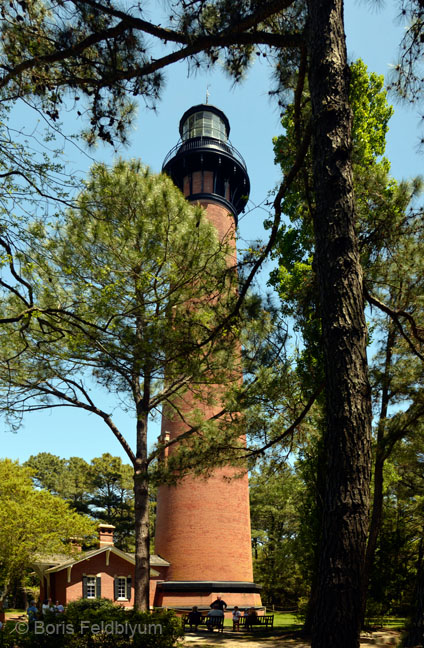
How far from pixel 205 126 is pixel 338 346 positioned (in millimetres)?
25260

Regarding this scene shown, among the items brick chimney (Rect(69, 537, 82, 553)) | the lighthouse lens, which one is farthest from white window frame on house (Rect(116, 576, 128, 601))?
the lighthouse lens

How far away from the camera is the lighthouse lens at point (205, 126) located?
26594 millimetres

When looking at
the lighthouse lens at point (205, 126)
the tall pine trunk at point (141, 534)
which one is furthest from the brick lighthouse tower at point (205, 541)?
the lighthouse lens at point (205, 126)

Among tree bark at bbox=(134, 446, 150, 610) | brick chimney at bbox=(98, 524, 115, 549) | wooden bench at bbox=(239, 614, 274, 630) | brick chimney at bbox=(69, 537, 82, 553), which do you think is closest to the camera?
tree bark at bbox=(134, 446, 150, 610)

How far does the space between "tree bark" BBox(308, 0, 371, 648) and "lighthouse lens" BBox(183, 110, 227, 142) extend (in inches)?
903

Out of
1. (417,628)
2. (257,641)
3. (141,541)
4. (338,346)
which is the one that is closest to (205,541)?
(257,641)

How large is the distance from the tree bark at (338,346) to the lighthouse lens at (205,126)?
22.9 m

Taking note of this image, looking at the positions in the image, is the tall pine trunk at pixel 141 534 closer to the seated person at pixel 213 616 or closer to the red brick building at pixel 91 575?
the seated person at pixel 213 616

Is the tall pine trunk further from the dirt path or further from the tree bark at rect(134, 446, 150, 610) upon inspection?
the dirt path

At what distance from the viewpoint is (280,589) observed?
2950cm

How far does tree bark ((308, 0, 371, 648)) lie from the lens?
11.4 feet

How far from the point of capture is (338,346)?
396 centimetres

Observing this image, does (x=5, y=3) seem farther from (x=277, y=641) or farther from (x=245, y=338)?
(x=277, y=641)

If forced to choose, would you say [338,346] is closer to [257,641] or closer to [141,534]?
[141,534]
